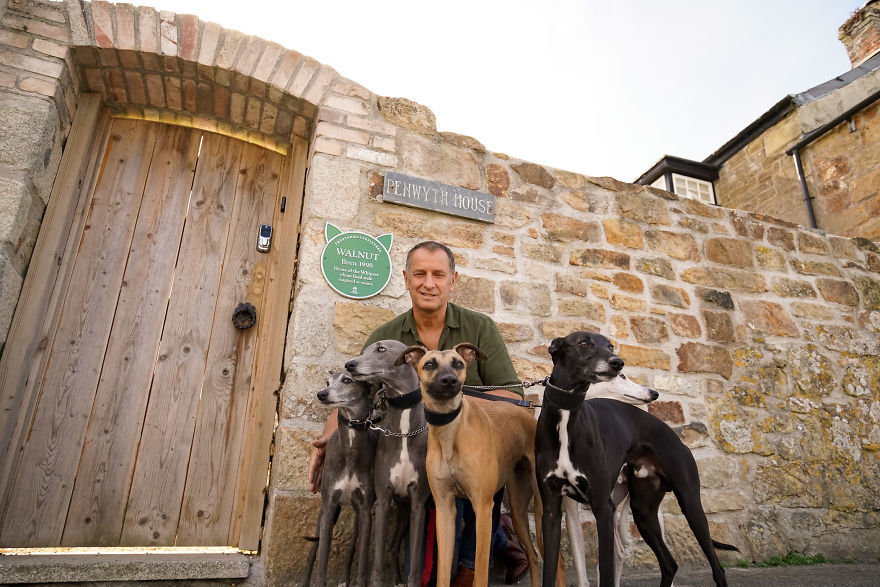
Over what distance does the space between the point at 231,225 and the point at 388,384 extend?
206 centimetres

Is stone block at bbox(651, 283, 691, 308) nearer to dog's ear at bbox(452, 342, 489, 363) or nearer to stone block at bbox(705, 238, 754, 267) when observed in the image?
stone block at bbox(705, 238, 754, 267)

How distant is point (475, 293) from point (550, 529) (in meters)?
1.82

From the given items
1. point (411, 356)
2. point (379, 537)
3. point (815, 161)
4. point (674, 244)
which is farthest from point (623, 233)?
point (815, 161)

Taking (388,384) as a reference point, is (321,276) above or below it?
above

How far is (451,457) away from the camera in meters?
2.10

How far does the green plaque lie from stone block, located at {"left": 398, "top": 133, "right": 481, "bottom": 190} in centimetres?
68

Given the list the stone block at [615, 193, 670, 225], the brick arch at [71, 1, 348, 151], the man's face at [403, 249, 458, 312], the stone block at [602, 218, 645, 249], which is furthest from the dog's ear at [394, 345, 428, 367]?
the stone block at [615, 193, 670, 225]

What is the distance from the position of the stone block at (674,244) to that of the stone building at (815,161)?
8.80 ft

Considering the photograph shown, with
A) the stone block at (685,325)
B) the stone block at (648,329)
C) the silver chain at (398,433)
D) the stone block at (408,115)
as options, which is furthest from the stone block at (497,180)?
the silver chain at (398,433)

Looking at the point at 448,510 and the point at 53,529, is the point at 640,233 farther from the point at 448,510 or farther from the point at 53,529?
the point at 53,529

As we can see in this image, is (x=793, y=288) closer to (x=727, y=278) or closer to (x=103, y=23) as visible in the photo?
(x=727, y=278)

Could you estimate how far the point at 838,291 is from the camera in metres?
4.77

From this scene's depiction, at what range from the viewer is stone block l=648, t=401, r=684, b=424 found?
12.4ft

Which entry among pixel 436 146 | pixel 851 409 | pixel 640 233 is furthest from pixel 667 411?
pixel 436 146
